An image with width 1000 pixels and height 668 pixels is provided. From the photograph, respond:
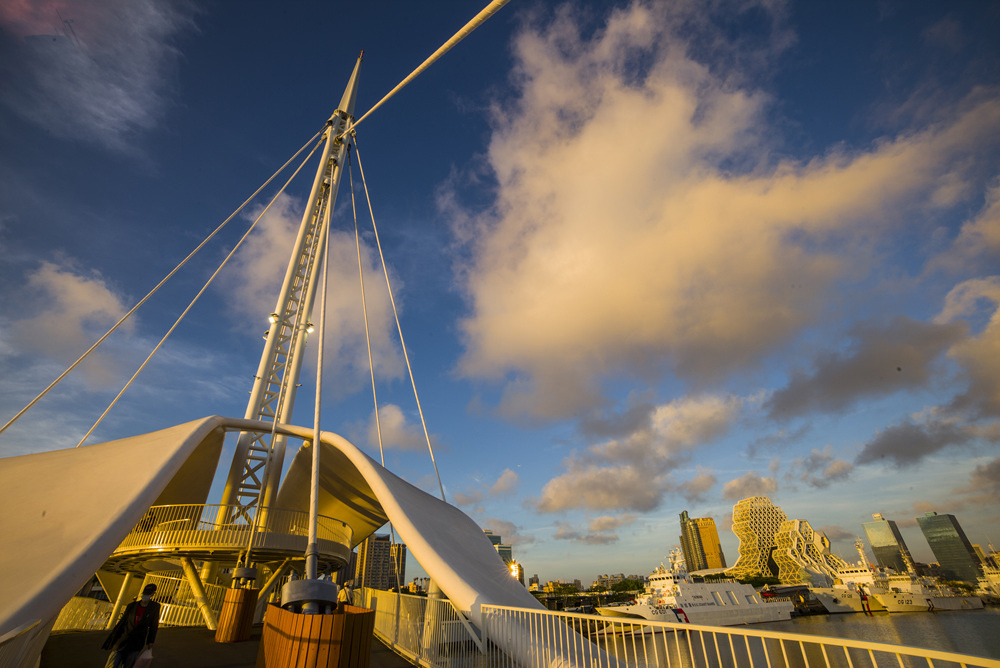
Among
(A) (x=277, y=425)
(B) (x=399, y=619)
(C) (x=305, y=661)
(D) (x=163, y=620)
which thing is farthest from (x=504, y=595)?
(D) (x=163, y=620)

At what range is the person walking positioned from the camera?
17.5 feet

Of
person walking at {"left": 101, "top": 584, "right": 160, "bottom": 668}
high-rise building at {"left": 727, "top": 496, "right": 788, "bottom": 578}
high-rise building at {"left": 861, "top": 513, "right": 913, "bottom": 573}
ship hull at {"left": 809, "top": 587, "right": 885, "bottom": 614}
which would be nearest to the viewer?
person walking at {"left": 101, "top": 584, "right": 160, "bottom": 668}

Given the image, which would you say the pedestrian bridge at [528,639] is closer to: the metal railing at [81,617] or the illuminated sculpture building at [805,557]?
the metal railing at [81,617]

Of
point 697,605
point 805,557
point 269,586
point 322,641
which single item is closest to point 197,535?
point 269,586

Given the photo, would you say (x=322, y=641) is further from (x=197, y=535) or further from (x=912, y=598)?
(x=912, y=598)


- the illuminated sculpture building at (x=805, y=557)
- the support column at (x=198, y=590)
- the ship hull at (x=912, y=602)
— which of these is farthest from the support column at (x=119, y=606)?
the illuminated sculpture building at (x=805, y=557)

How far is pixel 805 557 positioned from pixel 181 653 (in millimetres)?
94011

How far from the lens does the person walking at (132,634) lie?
211 inches

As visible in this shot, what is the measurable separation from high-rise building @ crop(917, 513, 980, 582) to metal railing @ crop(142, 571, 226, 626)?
138 m

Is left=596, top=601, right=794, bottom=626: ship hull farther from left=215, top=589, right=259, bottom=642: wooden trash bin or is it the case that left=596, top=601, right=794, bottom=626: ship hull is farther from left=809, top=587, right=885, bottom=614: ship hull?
left=215, top=589, right=259, bottom=642: wooden trash bin

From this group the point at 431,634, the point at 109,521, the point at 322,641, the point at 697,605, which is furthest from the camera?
the point at 697,605

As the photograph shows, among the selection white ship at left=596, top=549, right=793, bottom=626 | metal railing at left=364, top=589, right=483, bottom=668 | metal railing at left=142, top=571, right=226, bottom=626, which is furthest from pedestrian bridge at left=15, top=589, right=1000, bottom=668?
white ship at left=596, top=549, right=793, bottom=626

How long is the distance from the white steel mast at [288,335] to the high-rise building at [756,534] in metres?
95.8

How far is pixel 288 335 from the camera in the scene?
1677 centimetres
